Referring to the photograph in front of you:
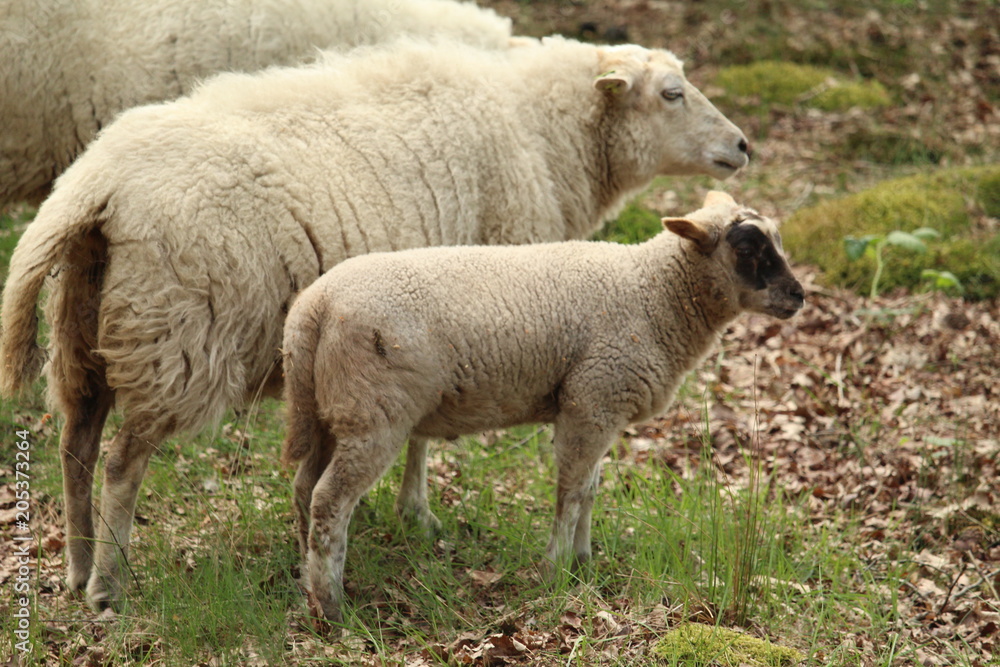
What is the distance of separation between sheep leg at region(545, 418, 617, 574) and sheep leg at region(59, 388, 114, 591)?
1.89 metres

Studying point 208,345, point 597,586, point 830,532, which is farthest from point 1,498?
point 830,532

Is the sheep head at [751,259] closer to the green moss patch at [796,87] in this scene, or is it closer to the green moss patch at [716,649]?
the green moss patch at [716,649]

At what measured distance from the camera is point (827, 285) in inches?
295

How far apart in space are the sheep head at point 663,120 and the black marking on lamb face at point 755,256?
Result: 1601 mm

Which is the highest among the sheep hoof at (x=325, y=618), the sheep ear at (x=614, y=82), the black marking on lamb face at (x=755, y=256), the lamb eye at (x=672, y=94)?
the sheep ear at (x=614, y=82)

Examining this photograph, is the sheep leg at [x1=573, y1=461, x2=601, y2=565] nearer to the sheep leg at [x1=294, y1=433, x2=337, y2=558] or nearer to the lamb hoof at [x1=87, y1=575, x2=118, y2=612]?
the sheep leg at [x1=294, y1=433, x2=337, y2=558]

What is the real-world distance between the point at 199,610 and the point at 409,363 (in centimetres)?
113

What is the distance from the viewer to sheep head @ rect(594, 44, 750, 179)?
17.9ft

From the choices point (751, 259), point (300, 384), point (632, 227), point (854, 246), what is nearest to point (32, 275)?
point (300, 384)

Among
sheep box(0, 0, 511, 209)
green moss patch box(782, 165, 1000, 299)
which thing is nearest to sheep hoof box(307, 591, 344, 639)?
sheep box(0, 0, 511, 209)

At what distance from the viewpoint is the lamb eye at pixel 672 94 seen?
214 inches

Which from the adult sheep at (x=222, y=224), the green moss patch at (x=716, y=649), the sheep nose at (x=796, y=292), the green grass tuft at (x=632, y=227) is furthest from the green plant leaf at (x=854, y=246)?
the green moss patch at (x=716, y=649)

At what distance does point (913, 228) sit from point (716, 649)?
537cm

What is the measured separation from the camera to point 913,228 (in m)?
7.68
